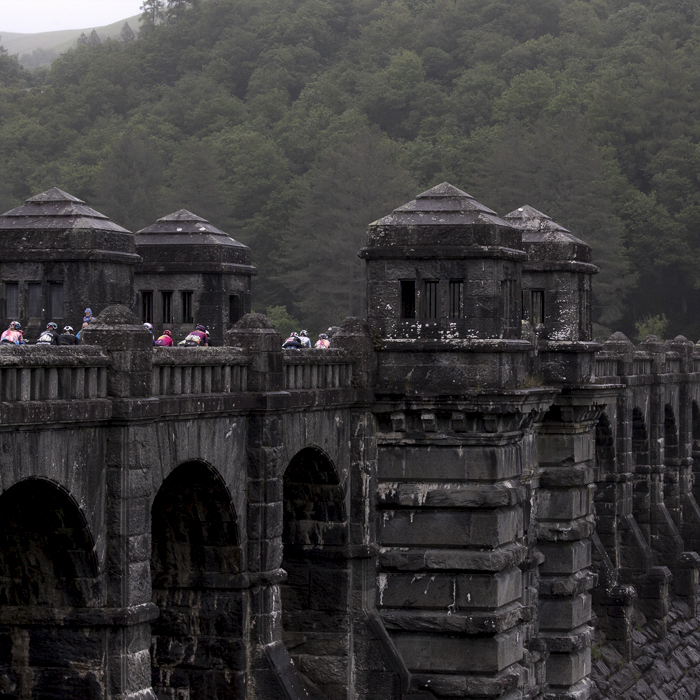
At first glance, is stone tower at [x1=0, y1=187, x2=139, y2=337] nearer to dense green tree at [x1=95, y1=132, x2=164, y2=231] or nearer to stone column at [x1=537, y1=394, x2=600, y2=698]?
stone column at [x1=537, y1=394, x2=600, y2=698]

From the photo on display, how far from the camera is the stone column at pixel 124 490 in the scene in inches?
596

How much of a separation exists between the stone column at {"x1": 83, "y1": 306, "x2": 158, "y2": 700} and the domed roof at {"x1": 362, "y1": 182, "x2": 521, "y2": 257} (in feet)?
22.6

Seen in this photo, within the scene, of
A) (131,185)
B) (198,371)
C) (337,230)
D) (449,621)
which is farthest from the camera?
(131,185)

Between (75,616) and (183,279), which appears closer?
(75,616)

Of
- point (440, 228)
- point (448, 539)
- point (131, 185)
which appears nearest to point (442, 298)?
point (440, 228)

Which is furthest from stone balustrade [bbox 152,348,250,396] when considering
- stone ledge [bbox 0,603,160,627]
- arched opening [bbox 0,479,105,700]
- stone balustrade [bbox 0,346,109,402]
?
stone ledge [bbox 0,603,160,627]

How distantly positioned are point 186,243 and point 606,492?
1220 centimetres

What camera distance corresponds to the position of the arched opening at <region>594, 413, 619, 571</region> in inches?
1309

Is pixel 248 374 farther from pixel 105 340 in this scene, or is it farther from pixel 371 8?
pixel 371 8

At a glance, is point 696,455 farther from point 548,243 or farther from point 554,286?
point 548,243

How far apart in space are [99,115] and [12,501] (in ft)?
281

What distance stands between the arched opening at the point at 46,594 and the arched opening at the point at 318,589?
5.92 meters

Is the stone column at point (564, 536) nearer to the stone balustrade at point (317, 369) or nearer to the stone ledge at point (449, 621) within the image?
the stone ledge at point (449, 621)

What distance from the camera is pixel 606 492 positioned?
33.9 meters
